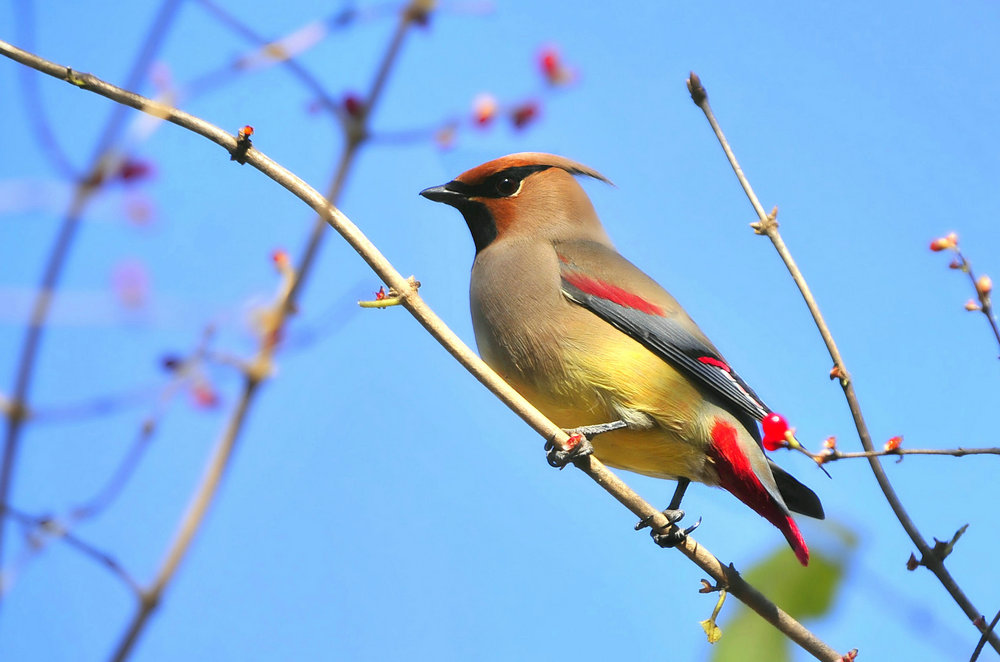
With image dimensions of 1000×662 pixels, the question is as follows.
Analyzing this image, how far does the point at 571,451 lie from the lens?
3199 millimetres

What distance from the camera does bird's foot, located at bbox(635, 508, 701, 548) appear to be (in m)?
3.40

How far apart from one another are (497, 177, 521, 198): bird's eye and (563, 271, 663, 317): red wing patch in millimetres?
597

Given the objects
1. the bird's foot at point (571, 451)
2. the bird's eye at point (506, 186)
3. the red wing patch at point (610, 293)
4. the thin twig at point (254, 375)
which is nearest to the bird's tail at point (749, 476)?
the red wing patch at point (610, 293)

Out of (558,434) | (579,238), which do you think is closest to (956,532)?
(558,434)

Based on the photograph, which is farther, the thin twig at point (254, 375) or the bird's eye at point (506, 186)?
the bird's eye at point (506, 186)

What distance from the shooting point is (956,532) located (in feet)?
8.13

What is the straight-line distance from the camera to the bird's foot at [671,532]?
340 centimetres

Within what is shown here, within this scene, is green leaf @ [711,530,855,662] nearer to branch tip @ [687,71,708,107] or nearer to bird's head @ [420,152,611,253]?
branch tip @ [687,71,708,107]

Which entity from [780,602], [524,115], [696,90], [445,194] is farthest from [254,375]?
[445,194]

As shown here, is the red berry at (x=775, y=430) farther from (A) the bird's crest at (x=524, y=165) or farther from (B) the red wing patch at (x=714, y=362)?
(A) the bird's crest at (x=524, y=165)

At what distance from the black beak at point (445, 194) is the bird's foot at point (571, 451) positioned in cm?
152

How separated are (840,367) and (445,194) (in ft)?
7.02

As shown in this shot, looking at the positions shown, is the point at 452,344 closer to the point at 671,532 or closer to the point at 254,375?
the point at 671,532

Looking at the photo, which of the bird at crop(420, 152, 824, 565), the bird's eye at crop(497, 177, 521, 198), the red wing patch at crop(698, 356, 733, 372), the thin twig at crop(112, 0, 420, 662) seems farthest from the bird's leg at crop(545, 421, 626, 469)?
the thin twig at crop(112, 0, 420, 662)
